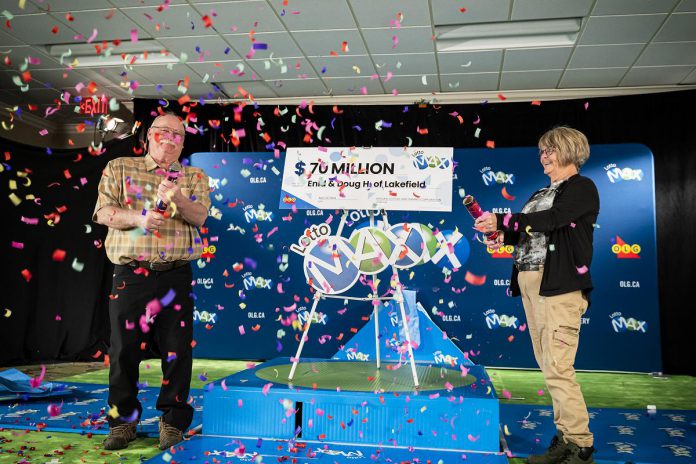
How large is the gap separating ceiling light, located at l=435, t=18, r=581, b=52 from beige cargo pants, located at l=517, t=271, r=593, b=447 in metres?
3.36

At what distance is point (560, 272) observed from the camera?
8.52ft

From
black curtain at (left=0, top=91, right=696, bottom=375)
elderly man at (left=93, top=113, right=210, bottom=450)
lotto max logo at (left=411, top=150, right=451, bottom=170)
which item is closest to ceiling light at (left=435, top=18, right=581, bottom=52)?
black curtain at (left=0, top=91, right=696, bottom=375)

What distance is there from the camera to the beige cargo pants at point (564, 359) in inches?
99.7

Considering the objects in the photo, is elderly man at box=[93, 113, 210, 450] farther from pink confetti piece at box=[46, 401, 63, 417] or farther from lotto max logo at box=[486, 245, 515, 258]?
lotto max logo at box=[486, 245, 515, 258]

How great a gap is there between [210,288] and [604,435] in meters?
4.75

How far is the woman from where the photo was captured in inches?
101

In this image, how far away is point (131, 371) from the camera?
2844 mm

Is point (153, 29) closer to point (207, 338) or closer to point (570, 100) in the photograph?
point (207, 338)

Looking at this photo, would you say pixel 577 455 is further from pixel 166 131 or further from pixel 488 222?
pixel 166 131

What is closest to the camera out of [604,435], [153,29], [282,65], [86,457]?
[86,457]

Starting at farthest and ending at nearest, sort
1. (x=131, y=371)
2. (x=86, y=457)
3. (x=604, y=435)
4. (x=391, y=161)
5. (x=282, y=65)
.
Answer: (x=282, y=65)
(x=391, y=161)
(x=604, y=435)
(x=131, y=371)
(x=86, y=457)

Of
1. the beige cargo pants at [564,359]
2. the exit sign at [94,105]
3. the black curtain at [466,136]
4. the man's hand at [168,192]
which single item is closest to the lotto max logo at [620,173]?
the black curtain at [466,136]

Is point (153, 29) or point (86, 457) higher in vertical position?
point (153, 29)

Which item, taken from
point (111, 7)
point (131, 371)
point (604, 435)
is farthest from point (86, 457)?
point (111, 7)
